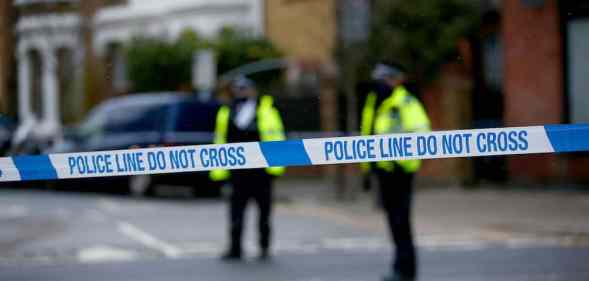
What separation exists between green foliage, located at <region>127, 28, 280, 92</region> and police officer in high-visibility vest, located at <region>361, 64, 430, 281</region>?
735 inches

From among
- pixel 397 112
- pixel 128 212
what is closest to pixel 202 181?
pixel 128 212

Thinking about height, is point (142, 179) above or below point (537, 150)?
below

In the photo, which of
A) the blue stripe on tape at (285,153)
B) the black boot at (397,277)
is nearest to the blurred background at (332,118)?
the black boot at (397,277)

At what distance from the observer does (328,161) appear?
21.0ft

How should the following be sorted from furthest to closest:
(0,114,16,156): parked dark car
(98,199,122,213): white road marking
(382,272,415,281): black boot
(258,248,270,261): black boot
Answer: (0,114,16,156): parked dark car
(98,199,122,213): white road marking
(258,248,270,261): black boot
(382,272,415,281): black boot

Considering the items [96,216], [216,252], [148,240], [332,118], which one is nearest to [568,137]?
[216,252]

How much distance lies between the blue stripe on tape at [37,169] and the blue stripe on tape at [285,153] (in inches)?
48.7

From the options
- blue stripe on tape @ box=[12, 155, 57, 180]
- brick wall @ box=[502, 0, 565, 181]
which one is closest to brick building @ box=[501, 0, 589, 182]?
brick wall @ box=[502, 0, 565, 181]

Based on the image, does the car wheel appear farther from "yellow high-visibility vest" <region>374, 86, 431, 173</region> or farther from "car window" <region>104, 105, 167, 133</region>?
"yellow high-visibility vest" <region>374, 86, 431, 173</region>

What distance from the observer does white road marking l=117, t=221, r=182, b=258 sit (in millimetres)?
11023

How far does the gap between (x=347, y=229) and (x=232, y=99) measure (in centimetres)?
342

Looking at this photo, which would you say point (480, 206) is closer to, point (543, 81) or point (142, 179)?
point (543, 81)

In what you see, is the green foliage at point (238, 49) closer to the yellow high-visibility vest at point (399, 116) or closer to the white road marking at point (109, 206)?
the white road marking at point (109, 206)

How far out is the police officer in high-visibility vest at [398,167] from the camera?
8359mm
